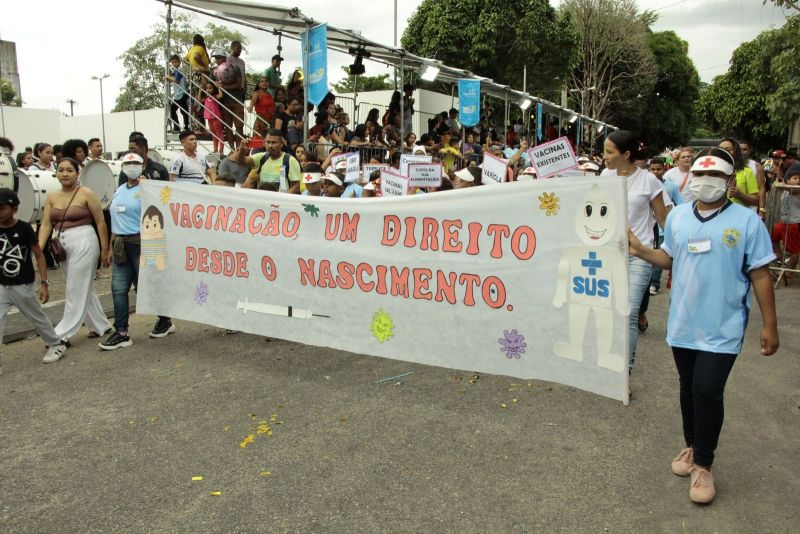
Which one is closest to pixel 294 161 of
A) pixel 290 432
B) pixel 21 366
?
pixel 21 366

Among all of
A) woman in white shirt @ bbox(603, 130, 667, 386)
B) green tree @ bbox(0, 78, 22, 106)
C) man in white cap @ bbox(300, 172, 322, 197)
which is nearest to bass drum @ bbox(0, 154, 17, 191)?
man in white cap @ bbox(300, 172, 322, 197)

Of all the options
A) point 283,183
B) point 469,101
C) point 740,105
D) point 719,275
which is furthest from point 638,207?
point 740,105

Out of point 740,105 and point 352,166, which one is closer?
point 352,166

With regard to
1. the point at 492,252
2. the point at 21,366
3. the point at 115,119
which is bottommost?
the point at 21,366

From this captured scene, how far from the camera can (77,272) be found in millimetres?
6457

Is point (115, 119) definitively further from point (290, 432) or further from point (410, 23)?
point (290, 432)

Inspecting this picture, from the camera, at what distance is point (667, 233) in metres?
3.62

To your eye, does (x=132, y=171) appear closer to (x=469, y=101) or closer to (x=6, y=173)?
(x=6, y=173)

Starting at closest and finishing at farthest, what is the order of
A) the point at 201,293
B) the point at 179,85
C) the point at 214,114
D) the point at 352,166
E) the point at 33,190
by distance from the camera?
the point at 201,293 → the point at 352,166 → the point at 33,190 → the point at 214,114 → the point at 179,85

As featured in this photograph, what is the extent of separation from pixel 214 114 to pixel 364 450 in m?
9.39

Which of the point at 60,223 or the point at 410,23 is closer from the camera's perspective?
the point at 60,223

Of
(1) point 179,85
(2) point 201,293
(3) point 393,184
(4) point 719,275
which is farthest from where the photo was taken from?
(1) point 179,85

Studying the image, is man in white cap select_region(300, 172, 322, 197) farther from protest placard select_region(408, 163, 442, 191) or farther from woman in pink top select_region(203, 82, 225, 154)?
woman in pink top select_region(203, 82, 225, 154)

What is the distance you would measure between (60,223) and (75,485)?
139 inches
